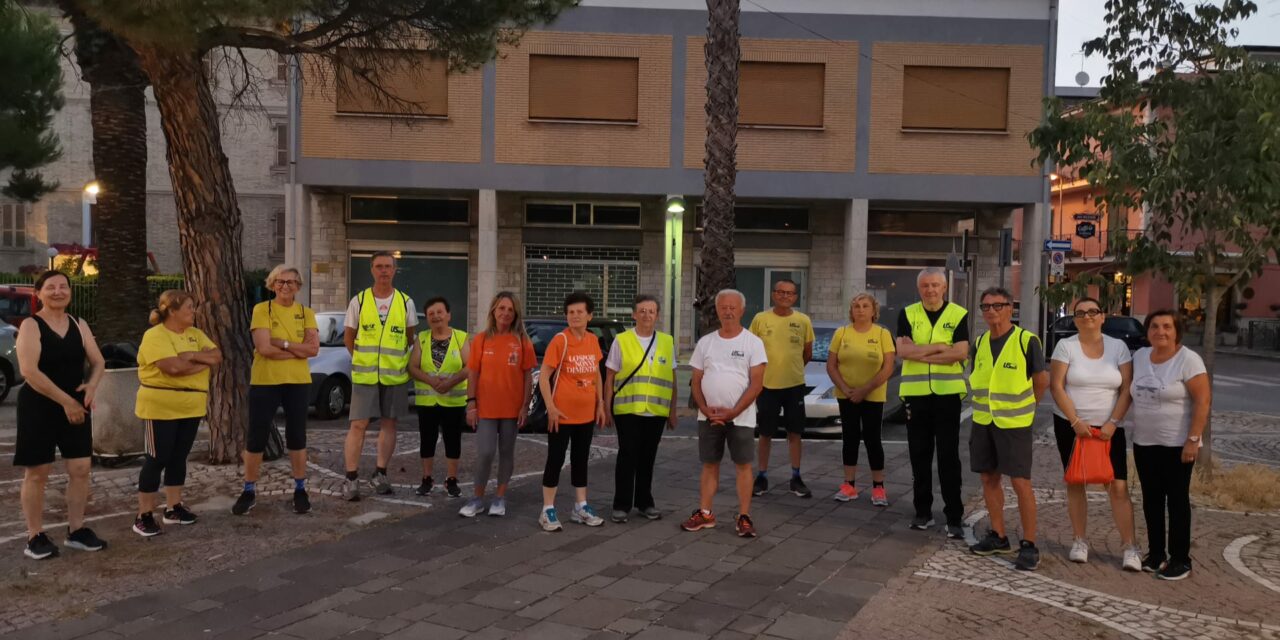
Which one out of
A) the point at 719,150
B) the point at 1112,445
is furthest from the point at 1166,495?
the point at 719,150

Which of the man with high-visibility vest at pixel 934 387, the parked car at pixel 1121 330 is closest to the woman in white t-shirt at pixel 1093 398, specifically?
the man with high-visibility vest at pixel 934 387

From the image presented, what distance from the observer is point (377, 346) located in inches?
308

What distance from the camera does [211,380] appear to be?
9.00 meters

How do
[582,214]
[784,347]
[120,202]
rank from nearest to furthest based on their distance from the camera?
1. [784,347]
2. [120,202]
3. [582,214]

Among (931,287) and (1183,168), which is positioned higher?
(1183,168)

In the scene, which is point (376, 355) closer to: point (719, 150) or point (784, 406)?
point (784, 406)

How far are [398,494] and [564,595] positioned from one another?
9.76 ft

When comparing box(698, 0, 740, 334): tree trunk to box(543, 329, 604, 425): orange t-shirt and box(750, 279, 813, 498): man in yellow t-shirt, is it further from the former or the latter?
box(543, 329, 604, 425): orange t-shirt

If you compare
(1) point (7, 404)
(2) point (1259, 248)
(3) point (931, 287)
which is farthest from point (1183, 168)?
(1) point (7, 404)

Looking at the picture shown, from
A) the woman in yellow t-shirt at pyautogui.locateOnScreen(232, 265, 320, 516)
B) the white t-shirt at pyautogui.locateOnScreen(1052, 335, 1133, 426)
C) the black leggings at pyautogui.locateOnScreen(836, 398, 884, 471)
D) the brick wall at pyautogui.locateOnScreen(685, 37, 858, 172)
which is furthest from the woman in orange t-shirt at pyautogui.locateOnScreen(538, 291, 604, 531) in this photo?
the brick wall at pyautogui.locateOnScreen(685, 37, 858, 172)

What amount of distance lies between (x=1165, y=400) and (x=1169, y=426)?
16cm

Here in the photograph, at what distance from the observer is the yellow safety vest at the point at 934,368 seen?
7055 mm

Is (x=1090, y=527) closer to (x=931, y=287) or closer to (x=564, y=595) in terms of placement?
(x=931, y=287)

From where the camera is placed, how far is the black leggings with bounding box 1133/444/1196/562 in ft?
20.0
